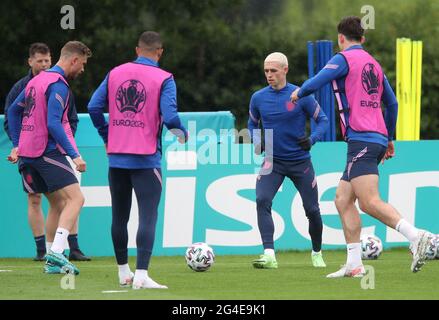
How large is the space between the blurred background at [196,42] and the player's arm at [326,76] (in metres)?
12.8

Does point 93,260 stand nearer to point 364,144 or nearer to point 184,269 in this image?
point 184,269

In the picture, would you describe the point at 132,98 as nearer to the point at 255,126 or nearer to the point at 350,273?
the point at 350,273

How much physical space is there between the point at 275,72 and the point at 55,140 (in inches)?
93.5

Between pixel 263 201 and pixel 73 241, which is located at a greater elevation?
pixel 263 201

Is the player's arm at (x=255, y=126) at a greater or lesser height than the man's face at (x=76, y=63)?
lesser

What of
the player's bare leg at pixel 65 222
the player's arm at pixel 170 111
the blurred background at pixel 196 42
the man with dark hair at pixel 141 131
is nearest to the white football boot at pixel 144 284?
the man with dark hair at pixel 141 131

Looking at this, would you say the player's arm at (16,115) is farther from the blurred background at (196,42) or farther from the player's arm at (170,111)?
the blurred background at (196,42)

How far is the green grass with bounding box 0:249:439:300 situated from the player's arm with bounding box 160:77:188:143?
4.27 feet

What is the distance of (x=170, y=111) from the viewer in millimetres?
9781

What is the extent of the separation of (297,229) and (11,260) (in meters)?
3.48

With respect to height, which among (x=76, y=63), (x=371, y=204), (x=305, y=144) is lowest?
(x=371, y=204)

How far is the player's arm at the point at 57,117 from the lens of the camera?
11648 mm

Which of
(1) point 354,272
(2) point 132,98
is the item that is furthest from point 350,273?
(2) point 132,98

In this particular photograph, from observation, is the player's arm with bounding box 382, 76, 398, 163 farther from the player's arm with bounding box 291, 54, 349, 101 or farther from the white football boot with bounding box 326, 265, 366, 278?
the white football boot with bounding box 326, 265, 366, 278
